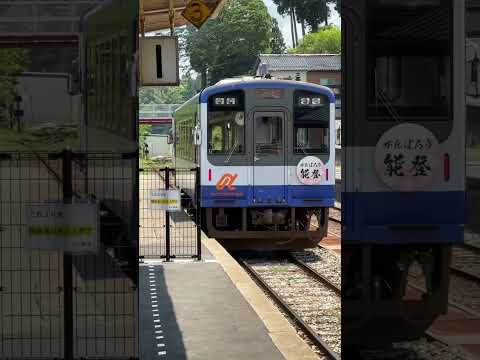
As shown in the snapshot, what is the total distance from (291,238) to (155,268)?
3598mm

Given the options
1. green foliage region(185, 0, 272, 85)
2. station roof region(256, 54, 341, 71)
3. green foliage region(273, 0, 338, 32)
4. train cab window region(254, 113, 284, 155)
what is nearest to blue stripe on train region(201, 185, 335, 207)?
train cab window region(254, 113, 284, 155)

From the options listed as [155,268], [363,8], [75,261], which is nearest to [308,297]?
[155,268]

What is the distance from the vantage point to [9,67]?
523 centimetres

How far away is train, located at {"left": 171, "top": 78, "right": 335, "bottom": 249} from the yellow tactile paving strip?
76.1 inches

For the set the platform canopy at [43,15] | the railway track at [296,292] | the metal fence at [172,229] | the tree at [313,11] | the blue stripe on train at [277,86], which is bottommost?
the railway track at [296,292]

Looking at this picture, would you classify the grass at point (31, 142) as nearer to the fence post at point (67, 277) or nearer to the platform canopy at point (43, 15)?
the fence post at point (67, 277)

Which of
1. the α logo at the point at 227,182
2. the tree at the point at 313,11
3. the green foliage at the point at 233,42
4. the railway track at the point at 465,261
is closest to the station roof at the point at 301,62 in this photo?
the green foliage at the point at 233,42

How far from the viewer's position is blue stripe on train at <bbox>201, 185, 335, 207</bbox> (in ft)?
47.0

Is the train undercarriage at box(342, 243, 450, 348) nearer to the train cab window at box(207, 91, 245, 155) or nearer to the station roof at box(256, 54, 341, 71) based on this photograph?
the train cab window at box(207, 91, 245, 155)

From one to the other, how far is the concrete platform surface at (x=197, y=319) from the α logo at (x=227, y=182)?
2.85 meters

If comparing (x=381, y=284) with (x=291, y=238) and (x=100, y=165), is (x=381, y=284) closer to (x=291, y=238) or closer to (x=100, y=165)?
(x=100, y=165)

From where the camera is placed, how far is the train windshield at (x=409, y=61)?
467 centimetres

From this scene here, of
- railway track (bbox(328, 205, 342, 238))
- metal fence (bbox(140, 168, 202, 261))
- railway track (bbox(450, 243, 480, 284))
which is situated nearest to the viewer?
railway track (bbox(450, 243, 480, 284))

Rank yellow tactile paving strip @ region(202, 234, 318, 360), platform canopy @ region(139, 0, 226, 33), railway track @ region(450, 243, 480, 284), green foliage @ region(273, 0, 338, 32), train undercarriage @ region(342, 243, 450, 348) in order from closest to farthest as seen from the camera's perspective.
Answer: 1. railway track @ region(450, 243, 480, 284)
2. train undercarriage @ region(342, 243, 450, 348)
3. yellow tactile paving strip @ region(202, 234, 318, 360)
4. platform canopy @ region(139, 0, 226, 33)
5. green foliage @ region(273, 0, 338, 32)
